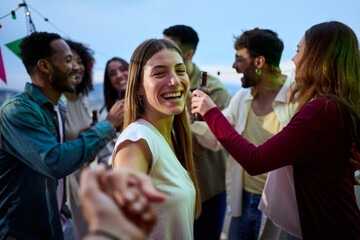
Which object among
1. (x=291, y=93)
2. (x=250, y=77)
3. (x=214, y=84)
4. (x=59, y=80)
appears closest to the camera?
(x=59, y=80)

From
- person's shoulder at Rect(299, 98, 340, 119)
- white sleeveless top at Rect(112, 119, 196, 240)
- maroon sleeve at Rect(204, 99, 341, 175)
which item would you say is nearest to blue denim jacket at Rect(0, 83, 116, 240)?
white sleeveless top at Rect(112, 119, 196, 240)

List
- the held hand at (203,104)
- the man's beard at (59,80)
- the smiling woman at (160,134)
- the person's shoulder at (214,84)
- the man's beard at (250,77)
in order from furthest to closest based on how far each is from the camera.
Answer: the person's shoulder at (214,84), the man's beard at (250,77), the man's beard at (59,80), the held hand at (203,104), the smiling woman at (160,134)

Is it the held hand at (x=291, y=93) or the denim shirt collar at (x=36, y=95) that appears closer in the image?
the denim shirt collar at (x=36, y=95)

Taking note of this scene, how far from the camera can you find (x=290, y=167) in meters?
1.50

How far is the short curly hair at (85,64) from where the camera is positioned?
10.9 ft

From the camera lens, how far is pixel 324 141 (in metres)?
1.26

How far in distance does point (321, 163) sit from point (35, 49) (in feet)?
6.76

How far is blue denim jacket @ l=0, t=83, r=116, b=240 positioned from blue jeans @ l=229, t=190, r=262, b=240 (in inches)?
56.2

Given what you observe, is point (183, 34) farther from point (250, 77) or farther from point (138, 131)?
point (138, 131)

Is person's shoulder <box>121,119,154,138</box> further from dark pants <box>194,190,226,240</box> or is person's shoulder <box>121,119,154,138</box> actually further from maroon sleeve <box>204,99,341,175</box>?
dark pants <box>194,190,226,240</box>

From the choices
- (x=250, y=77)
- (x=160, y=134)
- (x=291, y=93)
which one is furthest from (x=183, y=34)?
(x=160, y=134)

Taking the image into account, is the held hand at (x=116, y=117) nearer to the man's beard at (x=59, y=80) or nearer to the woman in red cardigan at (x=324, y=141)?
the man's beard at (x=59, y=80)

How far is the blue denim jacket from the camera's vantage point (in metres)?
1.49

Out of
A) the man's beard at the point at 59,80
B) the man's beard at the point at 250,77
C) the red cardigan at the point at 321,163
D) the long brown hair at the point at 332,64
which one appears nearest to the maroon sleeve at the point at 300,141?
the red cardigan at the point at 321,163
